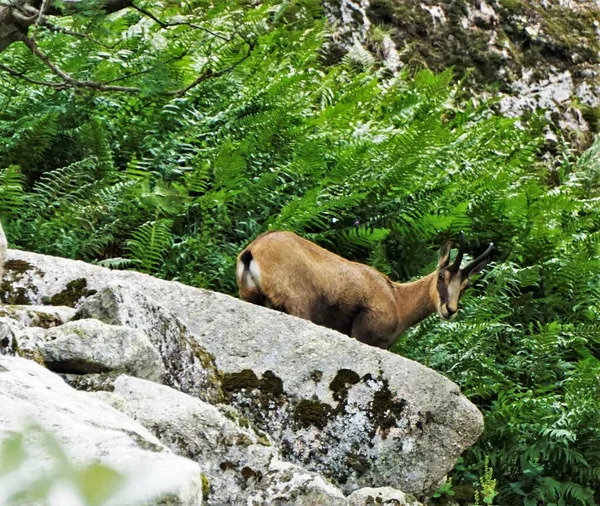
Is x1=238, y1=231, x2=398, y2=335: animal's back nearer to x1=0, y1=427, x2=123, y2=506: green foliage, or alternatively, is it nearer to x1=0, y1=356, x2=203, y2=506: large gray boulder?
x1=0, y1=356, x2=203, y2=506: large gray boulder

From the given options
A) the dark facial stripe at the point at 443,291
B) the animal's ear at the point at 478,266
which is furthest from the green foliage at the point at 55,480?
the animal's ear at the point at 478,266

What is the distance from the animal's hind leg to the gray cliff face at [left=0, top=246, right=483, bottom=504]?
2.24 meters

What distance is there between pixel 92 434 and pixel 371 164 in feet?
27.1

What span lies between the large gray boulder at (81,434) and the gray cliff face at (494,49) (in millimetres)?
11486

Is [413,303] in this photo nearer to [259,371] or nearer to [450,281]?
[450,281]

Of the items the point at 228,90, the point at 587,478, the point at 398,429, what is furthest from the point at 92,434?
the point at 228,90

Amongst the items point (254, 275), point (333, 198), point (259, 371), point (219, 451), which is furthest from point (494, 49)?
point (219, 451)

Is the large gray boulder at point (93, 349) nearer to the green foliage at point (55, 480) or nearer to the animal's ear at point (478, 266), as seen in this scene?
the green foliage at point (55, 480)

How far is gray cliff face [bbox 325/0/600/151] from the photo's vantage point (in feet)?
46.5

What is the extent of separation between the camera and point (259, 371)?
5.66m

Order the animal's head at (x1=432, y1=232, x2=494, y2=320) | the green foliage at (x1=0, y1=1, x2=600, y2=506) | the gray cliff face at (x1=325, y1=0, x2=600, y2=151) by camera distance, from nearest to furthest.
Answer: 1. the green foliage at (x1=0, y1=1, x2=600, y2=506)
2. the animal's head at (x1=432, y1=232, x2=494, y2=320)
3. the gray cliff face at (x1=325, y1=0, x2=600, y2=151)

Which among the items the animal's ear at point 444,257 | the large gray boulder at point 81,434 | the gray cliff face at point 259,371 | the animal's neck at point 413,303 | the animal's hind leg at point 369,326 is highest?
the large gray boulder at point 81,434

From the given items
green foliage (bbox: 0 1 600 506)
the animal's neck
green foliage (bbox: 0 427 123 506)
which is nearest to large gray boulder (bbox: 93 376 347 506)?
green foliage (bbox: 0 427 123 506)

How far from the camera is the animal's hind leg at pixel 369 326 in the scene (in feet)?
27.2
